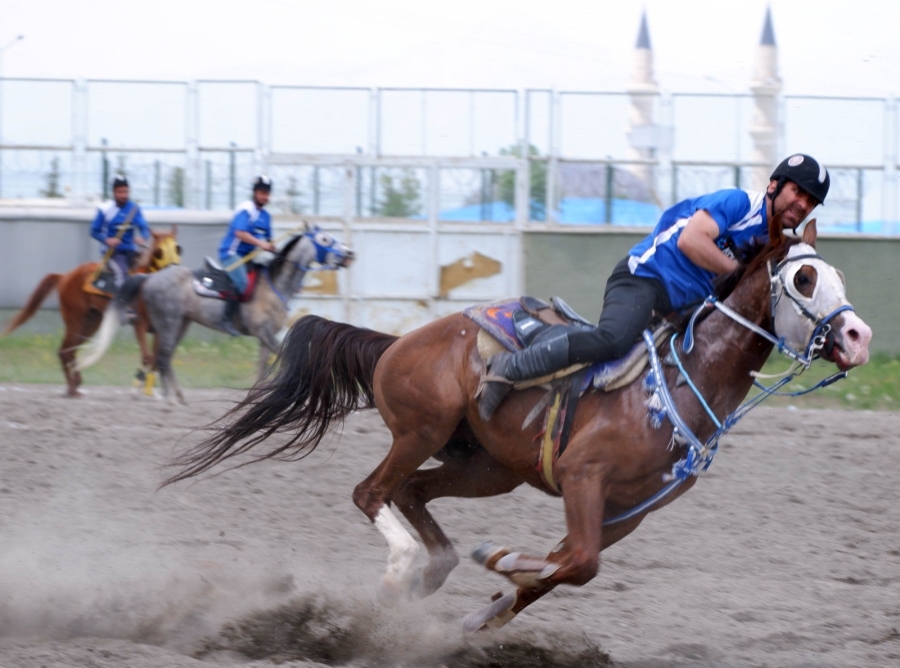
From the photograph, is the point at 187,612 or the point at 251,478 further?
the point at 251,478

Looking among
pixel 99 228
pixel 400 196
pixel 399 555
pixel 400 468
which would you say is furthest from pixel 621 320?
pixel 400 196

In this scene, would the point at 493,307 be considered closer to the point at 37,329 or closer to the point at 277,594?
the point at 277,594

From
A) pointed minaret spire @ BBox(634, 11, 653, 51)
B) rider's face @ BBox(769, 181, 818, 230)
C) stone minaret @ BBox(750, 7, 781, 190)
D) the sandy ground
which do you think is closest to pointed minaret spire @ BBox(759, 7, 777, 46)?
pointed minaret spire @ BBox(634, 11, 653, 51)

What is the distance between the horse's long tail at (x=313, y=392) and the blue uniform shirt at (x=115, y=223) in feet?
22.2

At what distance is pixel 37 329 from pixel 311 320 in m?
11.5

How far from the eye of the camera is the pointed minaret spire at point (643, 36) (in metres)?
60.9

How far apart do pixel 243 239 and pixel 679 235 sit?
744cm

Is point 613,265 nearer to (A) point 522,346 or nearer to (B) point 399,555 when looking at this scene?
(A) point 522,346

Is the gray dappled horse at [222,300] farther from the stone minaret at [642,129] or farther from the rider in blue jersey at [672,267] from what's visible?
the rider in blue jersey at [672,267]

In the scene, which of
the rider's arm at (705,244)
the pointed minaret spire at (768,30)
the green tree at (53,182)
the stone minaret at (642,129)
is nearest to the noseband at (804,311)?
the rider's arm at (705,244)

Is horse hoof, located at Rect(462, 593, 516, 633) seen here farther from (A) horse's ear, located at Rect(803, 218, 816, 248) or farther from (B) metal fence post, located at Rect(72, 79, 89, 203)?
(B) metal fence post, located at Rect(72, 79, 89, 203)

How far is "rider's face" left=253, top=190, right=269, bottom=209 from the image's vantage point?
37.4 ft

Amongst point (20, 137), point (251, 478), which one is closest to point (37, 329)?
point (20, 137)

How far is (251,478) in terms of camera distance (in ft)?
23.8
